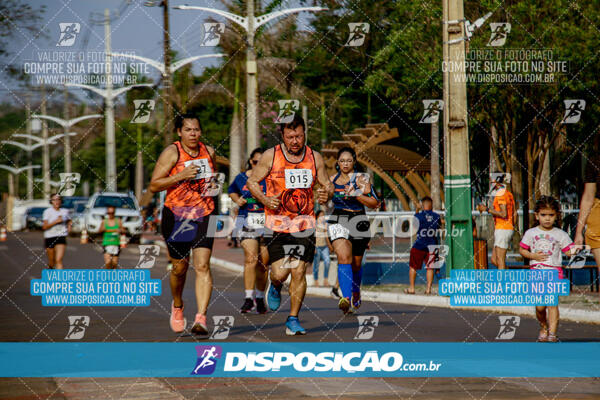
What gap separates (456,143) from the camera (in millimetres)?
14578

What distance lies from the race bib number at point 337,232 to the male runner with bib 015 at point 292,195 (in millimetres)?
1277

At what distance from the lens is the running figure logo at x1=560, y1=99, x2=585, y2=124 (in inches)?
693

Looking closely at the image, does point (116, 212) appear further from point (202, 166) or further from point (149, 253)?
point (202, 166)

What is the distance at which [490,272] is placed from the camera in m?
14.3

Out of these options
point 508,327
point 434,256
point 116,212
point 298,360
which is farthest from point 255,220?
point 116,212

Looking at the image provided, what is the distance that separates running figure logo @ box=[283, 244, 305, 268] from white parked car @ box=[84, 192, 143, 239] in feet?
85.6

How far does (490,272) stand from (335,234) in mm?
4246

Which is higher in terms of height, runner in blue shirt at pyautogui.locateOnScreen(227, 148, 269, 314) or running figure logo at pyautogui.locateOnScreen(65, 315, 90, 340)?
runner in blue shirt at pyautogui.locateOnScreen(227, 148, 269, 314)

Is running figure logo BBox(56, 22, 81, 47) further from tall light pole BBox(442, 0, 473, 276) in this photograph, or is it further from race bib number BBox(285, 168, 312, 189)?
tall light pole BBox(442, 0, 473, 276)

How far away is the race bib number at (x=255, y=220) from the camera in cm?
1138

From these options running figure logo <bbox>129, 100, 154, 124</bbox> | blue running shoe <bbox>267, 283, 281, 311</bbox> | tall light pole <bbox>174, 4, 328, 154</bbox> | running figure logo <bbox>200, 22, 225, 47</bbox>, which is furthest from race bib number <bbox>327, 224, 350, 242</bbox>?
tall light pole <bbox>174, 4, 328, 154</bbox>

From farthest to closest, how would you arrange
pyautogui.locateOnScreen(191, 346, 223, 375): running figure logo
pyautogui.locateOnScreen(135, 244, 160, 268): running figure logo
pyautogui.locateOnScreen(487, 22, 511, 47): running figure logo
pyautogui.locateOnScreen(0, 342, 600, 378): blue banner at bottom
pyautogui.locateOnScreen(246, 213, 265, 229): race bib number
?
1. pyautogui.locateOnScreen(487, 22, 511, 47): running figure logo
2. pyautogui.locateOnScreen(135, 244, 160, 268): running figure logo
3. pyautogui.locateOnScreen(246, 213, 265, 229): race bib number
4. pyautogui.locateOnScreen(0, 342, 600, 378): blue banner at bottom
5. pyautogui.locateOnScreen(191, 346, 223, 375): running figure logo

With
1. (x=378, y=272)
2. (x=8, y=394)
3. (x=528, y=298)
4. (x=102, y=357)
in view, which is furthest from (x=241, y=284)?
(x=8, y=394)

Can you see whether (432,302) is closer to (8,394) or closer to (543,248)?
(543,248)
